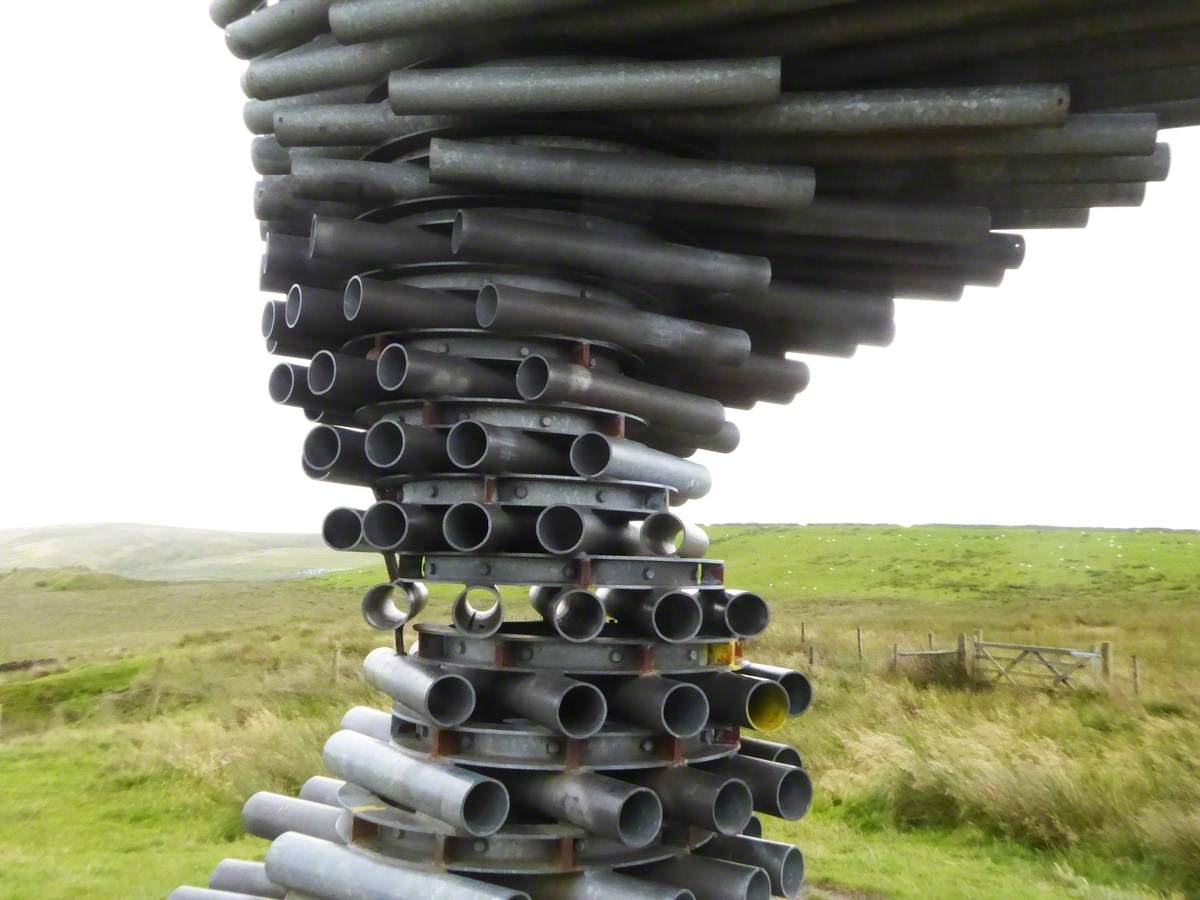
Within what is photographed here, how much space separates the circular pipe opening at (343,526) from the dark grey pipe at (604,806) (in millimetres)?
1222

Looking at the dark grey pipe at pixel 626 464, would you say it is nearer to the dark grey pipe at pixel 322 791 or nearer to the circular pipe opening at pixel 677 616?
the circular pipe opening at pixel 677 616

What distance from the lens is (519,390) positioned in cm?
414

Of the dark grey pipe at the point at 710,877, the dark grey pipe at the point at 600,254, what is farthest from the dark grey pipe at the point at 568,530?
the dark grey pipe at the point at 710,877

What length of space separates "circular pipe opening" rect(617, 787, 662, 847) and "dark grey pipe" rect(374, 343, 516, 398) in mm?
1669

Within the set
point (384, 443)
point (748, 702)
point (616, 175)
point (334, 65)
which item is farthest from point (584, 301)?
point (748, 702)

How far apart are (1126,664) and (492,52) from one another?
1763 centimetres

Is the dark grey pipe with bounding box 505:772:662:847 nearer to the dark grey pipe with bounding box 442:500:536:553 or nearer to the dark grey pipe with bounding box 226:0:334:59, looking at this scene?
the dark grey pipe with bounding box 442:500:536:553

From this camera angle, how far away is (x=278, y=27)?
4645mm

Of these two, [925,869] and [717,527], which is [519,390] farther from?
[717,527]

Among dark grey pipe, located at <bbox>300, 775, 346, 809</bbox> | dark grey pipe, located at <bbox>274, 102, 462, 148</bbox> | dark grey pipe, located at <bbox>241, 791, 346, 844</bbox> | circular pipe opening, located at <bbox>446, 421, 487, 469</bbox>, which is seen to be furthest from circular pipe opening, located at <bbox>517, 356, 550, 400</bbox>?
dark grey pipe, located at <bbox>300, 775, 346, 809</bbox>

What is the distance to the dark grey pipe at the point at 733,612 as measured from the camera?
4348mm

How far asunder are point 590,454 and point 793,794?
1647mm

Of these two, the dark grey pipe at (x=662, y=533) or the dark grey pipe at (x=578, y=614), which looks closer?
the dark grey pipe at (x=578, y=614)

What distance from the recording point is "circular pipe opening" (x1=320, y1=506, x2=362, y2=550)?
4.20m
